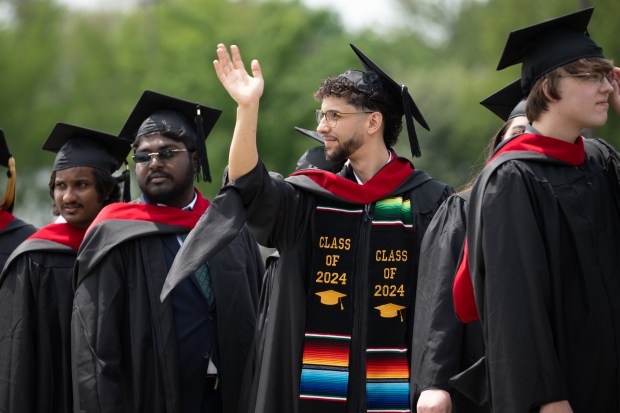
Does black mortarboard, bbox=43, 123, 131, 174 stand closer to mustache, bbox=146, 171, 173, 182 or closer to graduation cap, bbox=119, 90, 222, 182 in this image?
graduation cap, bbox=119, 90, 222, 182

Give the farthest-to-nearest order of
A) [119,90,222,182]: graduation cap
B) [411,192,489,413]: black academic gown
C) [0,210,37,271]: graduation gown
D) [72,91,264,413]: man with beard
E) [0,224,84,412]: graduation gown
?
[0,210,37,271]: graduation gown → [0,224,84,412]: graduation gown → [119,90,222,182]: graduation cap → [72,91,264,413]: man with beard → [411,192,489,413]: black academic gown

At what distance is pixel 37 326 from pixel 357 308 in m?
2.37

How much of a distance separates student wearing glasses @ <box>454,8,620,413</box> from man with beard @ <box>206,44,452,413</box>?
3.15 ft

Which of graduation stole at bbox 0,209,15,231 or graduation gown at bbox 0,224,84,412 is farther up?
graduation stole at bbox 0,209,15,231

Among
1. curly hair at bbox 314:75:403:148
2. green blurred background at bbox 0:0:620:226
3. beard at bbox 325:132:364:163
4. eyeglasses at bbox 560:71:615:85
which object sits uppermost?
green blurred background at bbox 0:0:620:226

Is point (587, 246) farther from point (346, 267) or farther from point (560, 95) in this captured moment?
point (346, 267)

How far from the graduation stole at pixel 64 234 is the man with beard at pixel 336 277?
1951 millimetres

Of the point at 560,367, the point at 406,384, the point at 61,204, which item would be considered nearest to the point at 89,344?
the point at 61,204

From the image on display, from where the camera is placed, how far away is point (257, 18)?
123ft

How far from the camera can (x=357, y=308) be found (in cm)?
555

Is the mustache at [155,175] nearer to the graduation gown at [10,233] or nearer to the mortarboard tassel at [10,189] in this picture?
the mortarboard tassel at [10,189]

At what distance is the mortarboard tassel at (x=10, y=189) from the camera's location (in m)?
7.83

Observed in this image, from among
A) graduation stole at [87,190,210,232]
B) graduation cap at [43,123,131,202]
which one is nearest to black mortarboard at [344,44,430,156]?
graduation stole at [87,190,210,232]

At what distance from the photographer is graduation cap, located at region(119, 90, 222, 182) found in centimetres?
656
